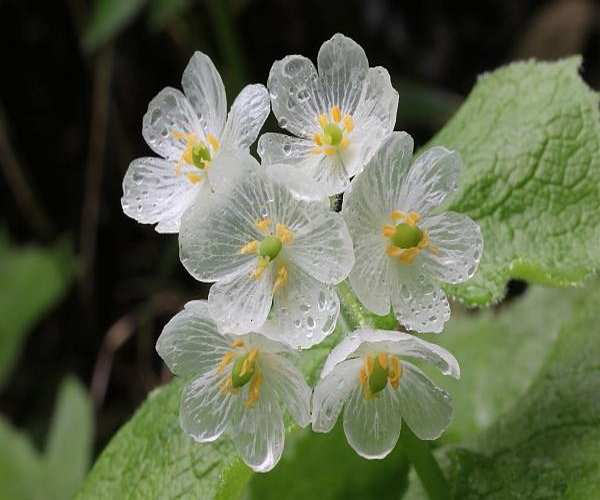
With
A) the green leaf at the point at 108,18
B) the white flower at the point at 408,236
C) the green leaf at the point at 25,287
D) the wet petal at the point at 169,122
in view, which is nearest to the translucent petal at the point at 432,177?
the white flower at the point at 408,236

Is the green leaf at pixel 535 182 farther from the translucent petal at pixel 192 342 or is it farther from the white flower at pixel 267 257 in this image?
the translucent petal at pixel 192 342

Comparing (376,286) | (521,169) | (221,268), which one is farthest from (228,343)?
(521,169)

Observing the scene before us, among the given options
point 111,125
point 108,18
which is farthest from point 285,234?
point 111,125

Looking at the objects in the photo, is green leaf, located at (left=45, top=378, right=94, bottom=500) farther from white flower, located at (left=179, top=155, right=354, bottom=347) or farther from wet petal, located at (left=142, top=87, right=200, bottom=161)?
white flower, located at (left=179, top=155, right=354, bottom=347)

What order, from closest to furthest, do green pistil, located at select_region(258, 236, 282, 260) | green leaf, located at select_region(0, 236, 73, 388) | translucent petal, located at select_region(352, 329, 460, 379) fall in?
translucent petal, located at select_region(352, 329, 460, 379), green pistil, located at select_region(258, 236, 282, 260), green leaf, located at select_region(0, 236, 73, 388)

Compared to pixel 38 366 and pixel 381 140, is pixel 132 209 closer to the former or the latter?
pixel 381 140

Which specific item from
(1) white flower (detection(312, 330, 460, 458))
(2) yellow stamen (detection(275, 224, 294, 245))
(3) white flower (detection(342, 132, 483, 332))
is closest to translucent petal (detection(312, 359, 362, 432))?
(1) white flower (detection(312, 330, 460, 458))

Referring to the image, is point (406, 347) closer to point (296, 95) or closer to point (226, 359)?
point (226, 359)
